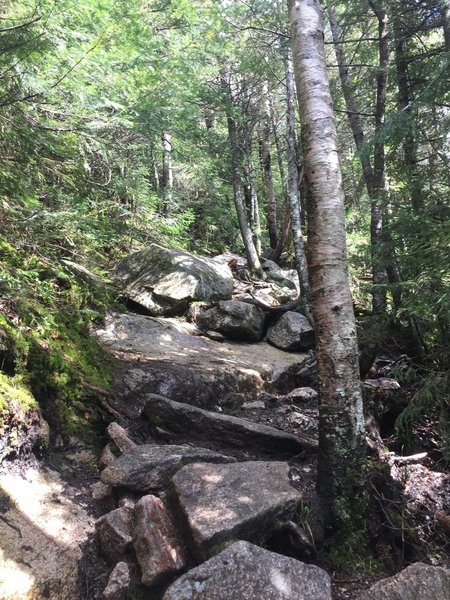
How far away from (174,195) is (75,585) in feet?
46.8

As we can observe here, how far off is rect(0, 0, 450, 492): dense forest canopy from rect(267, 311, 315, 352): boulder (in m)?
1.42

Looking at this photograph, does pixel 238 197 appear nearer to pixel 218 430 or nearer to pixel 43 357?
pixel 218 430

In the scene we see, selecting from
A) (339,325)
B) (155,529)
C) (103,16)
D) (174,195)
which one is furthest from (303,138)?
(174,195)

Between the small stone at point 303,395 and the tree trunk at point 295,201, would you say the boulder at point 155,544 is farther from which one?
the tree trunk at point 295,201

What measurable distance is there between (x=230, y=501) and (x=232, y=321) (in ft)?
20.7

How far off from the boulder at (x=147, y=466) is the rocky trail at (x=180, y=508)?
0.01 m

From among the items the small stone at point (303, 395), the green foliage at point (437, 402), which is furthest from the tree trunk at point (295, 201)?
the green foliage at point (437, 402)

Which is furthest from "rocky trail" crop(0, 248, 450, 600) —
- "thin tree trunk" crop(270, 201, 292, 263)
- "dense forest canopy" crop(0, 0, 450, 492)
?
"thin tree trunk" crop(270, 201, 292, 263)

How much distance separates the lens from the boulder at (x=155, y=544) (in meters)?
2.72

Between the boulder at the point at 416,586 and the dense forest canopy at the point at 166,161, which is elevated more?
the dense forest canopy at the point at 166,161

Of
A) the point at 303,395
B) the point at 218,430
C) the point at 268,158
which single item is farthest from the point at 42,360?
the point at 268,158

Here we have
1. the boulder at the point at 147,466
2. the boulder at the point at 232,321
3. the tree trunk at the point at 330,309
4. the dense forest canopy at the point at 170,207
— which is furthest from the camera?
the boulder at the point at 232,321

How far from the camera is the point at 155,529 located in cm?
293

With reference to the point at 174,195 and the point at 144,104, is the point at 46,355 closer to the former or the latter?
the point at 144,104
